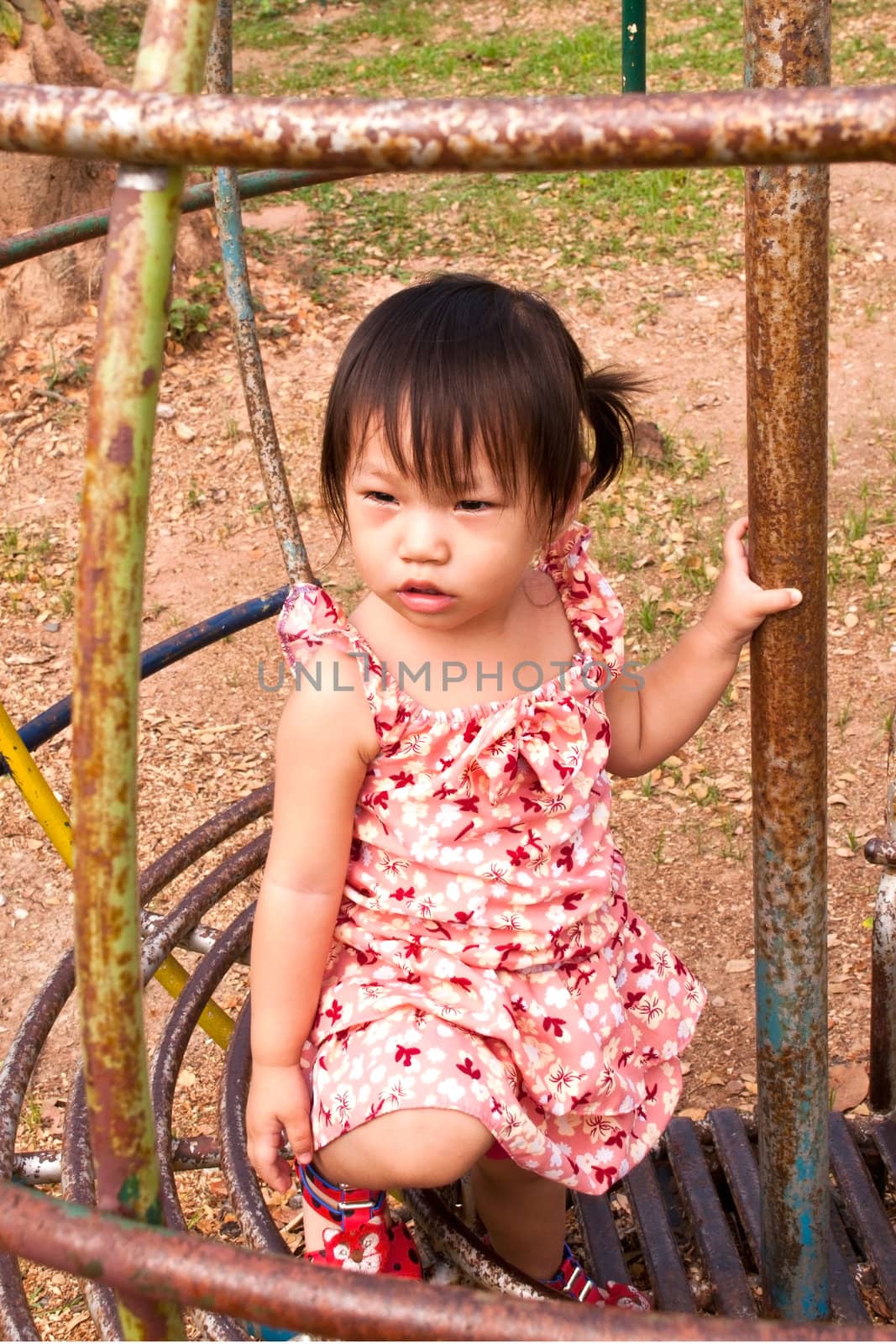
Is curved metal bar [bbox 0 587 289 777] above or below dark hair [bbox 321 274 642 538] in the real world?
below

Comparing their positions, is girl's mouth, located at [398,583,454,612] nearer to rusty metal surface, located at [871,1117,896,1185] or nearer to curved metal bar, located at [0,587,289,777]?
curved metal bar, located at [0,587,289,777]

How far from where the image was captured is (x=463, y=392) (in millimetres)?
1501

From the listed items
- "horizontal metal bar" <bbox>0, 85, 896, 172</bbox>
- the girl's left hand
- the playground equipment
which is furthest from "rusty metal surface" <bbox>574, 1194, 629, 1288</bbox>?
"horizontal metal bar" <bbox>0, 85, 896, 172</bbox>

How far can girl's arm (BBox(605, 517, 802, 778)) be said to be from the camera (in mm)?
1562

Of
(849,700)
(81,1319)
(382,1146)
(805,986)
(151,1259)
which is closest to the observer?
(151,1259)

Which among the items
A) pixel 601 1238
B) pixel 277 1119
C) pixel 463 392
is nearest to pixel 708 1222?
pixel 601 1238

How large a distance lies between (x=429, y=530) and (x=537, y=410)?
0.17 m

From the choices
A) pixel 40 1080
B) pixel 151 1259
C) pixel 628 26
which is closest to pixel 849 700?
pixel 628 26

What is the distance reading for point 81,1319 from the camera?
2439 millimetres

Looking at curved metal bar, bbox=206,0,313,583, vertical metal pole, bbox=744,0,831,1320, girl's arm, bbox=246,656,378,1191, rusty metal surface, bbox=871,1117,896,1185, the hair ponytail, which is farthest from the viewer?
curved metal bar, bbox=206,0,313,583

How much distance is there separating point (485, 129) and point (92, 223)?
1.41m

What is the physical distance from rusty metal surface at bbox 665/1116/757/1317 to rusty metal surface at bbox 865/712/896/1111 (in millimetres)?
293

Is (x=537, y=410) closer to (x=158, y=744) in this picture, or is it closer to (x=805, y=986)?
(x=805, y=986)

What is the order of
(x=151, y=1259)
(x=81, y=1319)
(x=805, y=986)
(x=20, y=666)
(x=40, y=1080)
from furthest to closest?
1. (x=20, y=666)
2. (x=40, y=1080)
3. (x=81, y=1319)
4. (x=805, y=986)
5. (x=151, y=1259)
